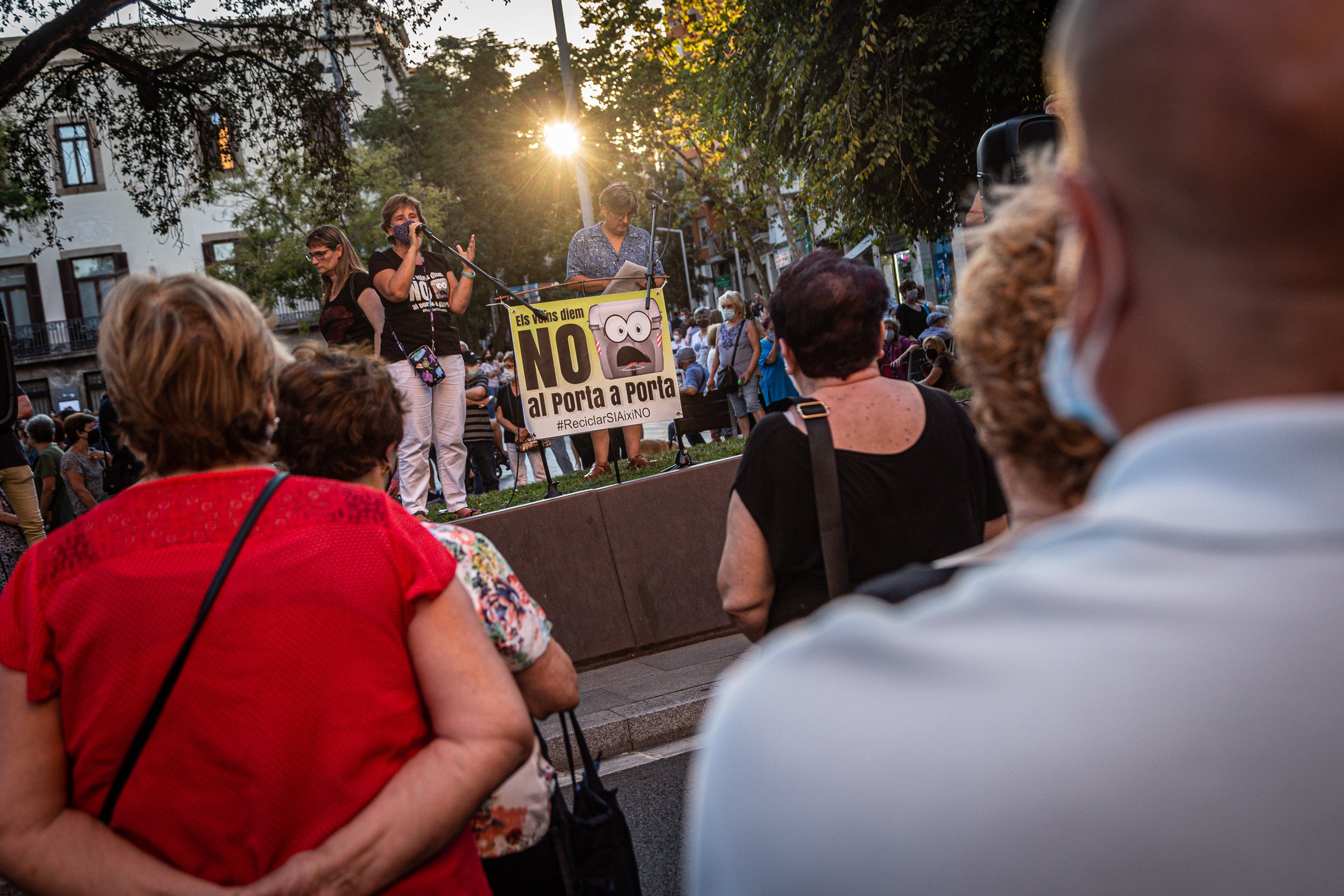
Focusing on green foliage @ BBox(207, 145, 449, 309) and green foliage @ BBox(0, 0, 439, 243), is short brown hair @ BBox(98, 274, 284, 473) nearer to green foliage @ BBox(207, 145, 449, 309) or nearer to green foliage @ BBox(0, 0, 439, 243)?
green foliage @ BBox(0, 0, 439, 243)

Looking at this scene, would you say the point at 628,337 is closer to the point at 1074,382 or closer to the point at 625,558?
the point at 625,558

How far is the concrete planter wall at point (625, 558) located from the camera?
22.9 ft

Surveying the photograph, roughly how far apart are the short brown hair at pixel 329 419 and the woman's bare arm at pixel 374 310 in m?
5.06

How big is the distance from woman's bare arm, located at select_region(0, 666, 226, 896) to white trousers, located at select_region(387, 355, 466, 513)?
554 centimetres

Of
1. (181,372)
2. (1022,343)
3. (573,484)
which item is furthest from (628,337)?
(1022,343)

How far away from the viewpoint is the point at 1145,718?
1.83 feet

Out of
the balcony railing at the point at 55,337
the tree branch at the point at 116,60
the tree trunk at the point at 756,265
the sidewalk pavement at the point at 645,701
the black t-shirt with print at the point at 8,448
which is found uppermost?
the balcony railing at the point at 55,337

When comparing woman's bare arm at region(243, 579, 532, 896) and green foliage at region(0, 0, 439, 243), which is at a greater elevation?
green foliage at region(0, 0, 439, 243)

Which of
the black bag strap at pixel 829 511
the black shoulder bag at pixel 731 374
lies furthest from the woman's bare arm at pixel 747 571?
the black shoulder bag at pixel 731 374

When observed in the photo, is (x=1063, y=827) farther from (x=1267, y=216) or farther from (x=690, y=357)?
(x=690, y=357)

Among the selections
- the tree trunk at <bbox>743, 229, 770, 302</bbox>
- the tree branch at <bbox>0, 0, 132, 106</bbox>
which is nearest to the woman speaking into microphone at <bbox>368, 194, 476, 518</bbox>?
the tree branch at <bbox>0, 0, 132, 106</bbox>

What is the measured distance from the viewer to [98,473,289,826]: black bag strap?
1.75 m

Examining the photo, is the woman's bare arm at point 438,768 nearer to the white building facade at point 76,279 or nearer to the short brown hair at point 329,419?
the short brown hair at point 329,419

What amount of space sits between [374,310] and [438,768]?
5946 millimetres
